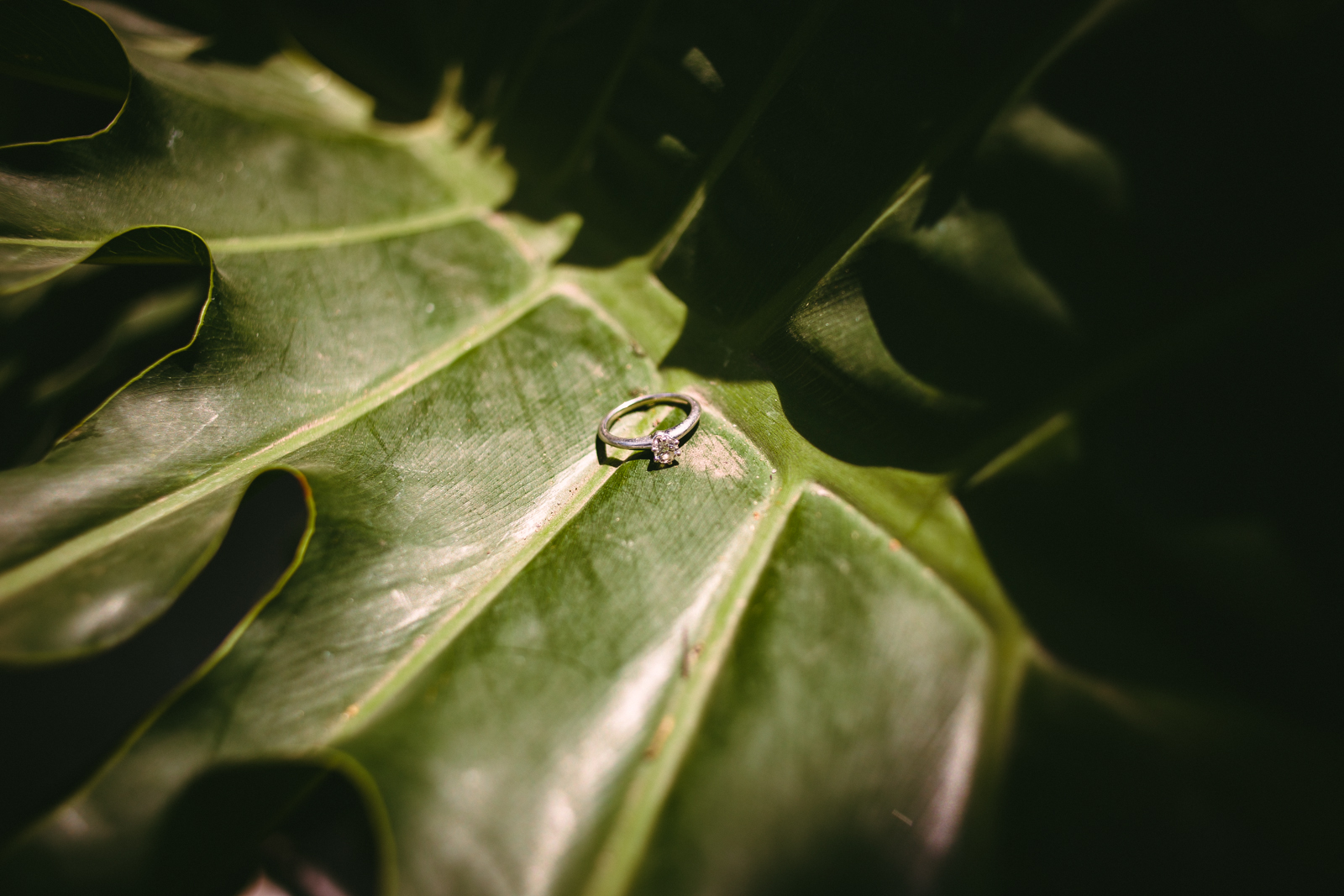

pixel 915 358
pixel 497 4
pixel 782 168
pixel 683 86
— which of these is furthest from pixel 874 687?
pixel 497 4

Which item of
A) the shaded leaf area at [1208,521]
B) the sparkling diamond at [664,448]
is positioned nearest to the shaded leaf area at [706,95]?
the shaded leaf area at [1208,521]

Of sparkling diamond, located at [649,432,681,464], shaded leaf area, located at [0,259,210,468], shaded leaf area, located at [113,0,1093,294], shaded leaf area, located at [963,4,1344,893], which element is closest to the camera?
shaded leaf area, located at [963,4,1344,893]

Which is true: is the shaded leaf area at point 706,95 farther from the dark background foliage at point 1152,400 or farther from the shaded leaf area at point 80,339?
the shaded leaf area at point 80,339

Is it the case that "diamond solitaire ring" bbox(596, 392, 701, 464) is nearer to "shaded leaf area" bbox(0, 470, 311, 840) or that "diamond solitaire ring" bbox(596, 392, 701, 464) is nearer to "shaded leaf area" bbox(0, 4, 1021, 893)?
"shaded leaf area" bbox(0, 4, 1021, 893)

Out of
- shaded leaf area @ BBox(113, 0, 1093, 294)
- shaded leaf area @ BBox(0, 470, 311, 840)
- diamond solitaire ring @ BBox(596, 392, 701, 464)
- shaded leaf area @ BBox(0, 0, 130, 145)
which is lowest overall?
shaded leaf area @ BBox(0, 470, 311, 840)

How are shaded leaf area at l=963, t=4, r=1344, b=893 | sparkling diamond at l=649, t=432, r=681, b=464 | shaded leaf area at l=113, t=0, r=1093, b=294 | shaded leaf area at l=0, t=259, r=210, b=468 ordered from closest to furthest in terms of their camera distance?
1. shaded leaf area at l=963, t=4, r=1344, b=893
2. shaded leaf area at l=113, t=0, r=1093, b=294
3. sparkling diamond at l=649, t=432, r=681, b=464
4. shaded leaf area at l=0, t=259, r=210, b=468

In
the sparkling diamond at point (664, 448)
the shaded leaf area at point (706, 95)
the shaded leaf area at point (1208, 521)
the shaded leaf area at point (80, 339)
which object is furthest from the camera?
the shaded leaf area at point (80, 339)

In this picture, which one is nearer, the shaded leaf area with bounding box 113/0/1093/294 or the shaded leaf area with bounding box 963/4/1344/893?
the shaded leaf area with bounding box 963/4/1344/893

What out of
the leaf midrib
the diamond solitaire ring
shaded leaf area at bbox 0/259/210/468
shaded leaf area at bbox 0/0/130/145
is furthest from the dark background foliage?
shaded leaf area at bbox 0/0/130/145
